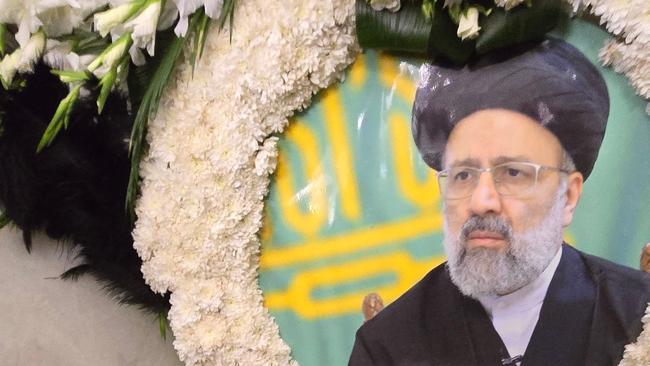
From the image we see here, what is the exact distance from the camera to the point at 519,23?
2.43ft

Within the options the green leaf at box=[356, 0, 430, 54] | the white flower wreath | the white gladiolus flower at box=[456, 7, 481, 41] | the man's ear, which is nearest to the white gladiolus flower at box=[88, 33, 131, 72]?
the white flower wreath

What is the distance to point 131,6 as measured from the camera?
78cm

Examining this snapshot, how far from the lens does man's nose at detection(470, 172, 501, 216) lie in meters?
0.77

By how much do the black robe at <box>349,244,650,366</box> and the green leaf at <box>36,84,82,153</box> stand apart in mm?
479

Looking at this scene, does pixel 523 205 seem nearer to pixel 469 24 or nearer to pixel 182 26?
pixel 469 24

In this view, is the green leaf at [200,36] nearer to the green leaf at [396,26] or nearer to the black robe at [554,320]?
the green leaf at [396,26]

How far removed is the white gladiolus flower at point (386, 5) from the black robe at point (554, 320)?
308 millimetres

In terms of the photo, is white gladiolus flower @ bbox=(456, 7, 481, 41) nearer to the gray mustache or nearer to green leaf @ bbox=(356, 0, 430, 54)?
green leaf @ bbox=(356, 0, 430, 54)

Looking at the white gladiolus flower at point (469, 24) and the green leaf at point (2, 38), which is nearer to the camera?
the white gladiolus flower at point (469, 24)

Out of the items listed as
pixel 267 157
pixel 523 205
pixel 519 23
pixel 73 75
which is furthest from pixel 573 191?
pixel 73 75

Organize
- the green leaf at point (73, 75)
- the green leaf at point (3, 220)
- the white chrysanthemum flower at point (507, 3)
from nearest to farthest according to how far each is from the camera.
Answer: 1. the white chrysanthemum flower at point (507, 3)
2. the green leaf at point (73, 75)
3. the green leaf at point (3, 220)

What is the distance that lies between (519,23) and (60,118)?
1.86 ft

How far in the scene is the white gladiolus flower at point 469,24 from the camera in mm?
736

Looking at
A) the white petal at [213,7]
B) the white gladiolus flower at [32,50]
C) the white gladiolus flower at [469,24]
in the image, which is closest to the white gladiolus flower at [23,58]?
the white gladiolus flower at [32,50]
